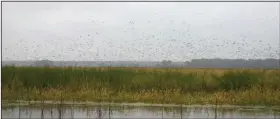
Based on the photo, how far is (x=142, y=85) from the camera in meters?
18.4

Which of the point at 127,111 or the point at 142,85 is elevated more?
the point at 142,85

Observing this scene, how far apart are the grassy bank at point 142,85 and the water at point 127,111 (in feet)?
3.41

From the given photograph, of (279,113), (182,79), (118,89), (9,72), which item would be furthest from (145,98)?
(9,72)

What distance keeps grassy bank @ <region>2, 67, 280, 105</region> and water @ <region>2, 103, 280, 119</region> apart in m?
1.04

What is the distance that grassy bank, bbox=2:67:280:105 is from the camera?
16.1 m

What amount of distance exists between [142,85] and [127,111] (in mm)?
4679

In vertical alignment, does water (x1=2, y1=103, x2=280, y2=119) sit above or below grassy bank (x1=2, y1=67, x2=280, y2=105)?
below

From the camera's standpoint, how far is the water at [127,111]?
1288 cm

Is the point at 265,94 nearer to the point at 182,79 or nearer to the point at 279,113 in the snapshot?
the point at 279,113

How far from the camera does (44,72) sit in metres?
19.0

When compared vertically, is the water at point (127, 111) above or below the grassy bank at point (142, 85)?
below

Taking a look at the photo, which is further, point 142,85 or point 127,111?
point 142,85

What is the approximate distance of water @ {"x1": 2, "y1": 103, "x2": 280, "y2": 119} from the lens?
1288cm

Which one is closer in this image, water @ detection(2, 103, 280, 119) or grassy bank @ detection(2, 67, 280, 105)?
water @ detection(2, 103, 280, 119)
